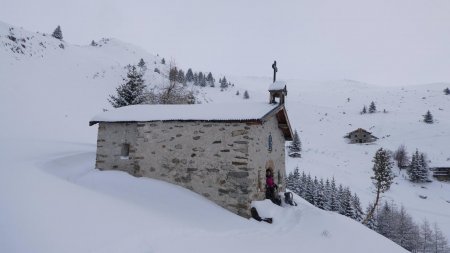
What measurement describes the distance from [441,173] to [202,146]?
Result: 167 ft

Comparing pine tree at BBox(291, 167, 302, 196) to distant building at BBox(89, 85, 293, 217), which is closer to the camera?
distant building at BBox(89, 85, 293, 217)

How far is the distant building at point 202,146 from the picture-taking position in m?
11.6

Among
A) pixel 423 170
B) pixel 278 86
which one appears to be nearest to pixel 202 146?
pixel 278 86

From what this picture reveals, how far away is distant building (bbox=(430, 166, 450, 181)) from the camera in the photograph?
4872 cm

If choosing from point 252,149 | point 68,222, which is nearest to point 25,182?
point 68,222

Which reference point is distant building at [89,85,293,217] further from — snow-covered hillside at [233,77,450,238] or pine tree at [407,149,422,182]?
pine tree at [407,149,422,182]

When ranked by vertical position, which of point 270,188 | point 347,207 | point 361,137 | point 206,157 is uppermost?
point 361,137

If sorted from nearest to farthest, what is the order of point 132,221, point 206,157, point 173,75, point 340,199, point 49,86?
1. point 132,221
2. point 206,157
3. point 173,75
4. point 49,86
5. point 340,199

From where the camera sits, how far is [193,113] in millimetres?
13211

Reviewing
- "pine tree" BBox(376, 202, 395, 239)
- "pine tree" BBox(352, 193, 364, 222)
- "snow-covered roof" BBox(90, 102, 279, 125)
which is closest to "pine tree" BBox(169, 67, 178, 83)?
"snow-covered roof" BBox(90, 102, 279, 125)

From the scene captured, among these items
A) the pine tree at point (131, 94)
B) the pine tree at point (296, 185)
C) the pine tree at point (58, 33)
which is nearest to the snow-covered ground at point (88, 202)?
the pine tree at point (131, 94)

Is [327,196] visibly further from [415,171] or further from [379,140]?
[379,140]

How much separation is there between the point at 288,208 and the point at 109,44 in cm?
9107

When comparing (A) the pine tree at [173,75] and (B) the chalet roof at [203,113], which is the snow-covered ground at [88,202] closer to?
(B) the chalet roof at [203,113]
